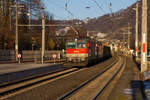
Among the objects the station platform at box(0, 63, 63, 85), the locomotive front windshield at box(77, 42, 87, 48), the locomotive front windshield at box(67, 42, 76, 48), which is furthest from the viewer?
the locomotive front windshield at box(67, 42, 76, 48)

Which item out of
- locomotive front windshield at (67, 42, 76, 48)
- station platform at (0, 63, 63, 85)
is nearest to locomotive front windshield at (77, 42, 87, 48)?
locomotive front windshield at (67, 42, 76, 48)

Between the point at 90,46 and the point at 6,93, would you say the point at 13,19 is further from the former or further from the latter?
the point at 6,93

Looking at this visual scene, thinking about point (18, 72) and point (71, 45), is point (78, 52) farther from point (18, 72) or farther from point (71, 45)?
point (18, 72)

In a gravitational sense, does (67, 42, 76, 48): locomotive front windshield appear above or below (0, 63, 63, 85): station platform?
above

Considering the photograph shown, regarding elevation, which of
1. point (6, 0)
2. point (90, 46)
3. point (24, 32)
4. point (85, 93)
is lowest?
point (85, 93)

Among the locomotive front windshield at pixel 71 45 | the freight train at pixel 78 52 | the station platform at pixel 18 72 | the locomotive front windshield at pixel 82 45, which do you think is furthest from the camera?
the locomotive front windshield at pixel 71 45

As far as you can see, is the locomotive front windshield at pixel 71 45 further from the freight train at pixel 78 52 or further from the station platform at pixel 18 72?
the station platform at pixel 18 72

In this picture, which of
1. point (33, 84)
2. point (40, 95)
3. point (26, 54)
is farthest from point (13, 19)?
point (40, 95)

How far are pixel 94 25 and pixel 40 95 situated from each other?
177310mm

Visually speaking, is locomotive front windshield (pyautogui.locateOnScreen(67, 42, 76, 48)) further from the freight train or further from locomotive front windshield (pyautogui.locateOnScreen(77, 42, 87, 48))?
locomotive front windshield (pyautogui.locateOnScreen(77, 42, 87, 48))

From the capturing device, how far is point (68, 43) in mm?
26625

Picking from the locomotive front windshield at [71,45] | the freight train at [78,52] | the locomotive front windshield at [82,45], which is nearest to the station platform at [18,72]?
the freight train at [78,52]

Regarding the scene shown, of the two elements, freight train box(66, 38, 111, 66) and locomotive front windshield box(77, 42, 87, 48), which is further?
locomotive front windshield box(77, 42, 87, 48)

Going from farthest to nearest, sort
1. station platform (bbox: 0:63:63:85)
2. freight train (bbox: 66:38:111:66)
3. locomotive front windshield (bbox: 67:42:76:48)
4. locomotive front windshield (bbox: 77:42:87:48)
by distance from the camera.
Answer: locomotive front windshield (bbox: 67:42:76:48)
locomotive front windshield (bbox: 77:42:87:48)
freight train (bbox: 66:38:111:66)
station platform (bbox: 0:63:63:85)
